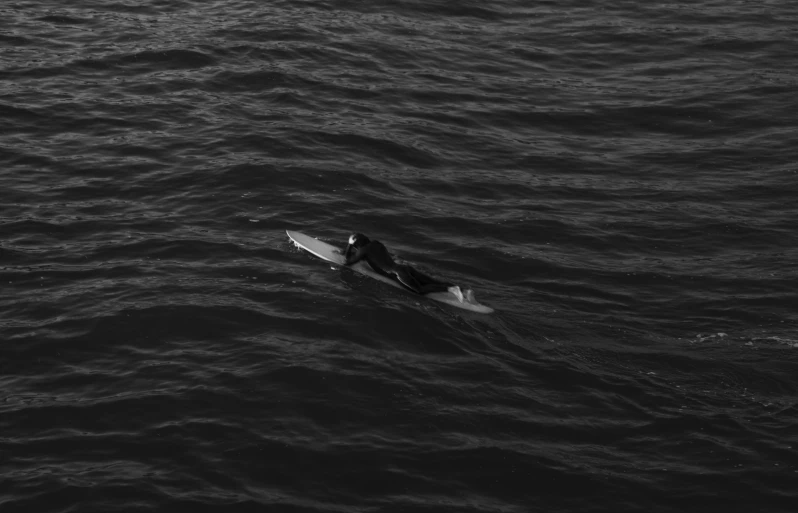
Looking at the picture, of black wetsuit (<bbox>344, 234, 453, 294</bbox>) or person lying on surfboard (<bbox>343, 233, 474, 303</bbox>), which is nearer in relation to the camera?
person lying on surfboard (<bbox>343, 233, 474, 303</bbox>)

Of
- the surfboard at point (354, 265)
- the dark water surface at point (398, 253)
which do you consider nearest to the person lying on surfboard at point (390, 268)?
the surfboard at point (354, 265)

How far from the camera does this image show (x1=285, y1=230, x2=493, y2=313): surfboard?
2197 cm

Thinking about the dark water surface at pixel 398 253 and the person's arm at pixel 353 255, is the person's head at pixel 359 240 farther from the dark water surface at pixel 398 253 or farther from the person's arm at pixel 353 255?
the dark water surface at pixel 398 253

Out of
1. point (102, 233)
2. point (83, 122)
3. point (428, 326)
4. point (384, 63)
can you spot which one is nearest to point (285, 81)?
point (384, 63)

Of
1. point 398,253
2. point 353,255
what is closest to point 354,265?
point 353,255

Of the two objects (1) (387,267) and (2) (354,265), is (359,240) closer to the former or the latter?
(2) (354,265)

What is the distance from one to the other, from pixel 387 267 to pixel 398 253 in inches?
70.5

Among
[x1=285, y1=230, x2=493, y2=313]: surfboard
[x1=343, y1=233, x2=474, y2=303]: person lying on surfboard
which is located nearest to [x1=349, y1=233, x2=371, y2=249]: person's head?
[x1=343, y1=233, x2=474, y2=303]: person lying on surfboard

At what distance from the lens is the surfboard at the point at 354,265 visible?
21969 mm

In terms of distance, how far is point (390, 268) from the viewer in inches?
888

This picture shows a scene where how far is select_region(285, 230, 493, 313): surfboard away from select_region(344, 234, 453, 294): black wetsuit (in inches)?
5.8

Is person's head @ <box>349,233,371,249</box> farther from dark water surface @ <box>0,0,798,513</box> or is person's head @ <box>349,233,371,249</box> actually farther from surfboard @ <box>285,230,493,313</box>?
dark water surface @ <box>0,0,798,513</box>

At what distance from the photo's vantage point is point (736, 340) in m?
21.5

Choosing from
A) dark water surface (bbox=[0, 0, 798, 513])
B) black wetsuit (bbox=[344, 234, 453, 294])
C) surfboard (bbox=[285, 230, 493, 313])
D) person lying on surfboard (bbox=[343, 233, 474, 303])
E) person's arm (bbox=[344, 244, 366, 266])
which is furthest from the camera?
person's arm (bbox=[344, 244, 366, 266])
